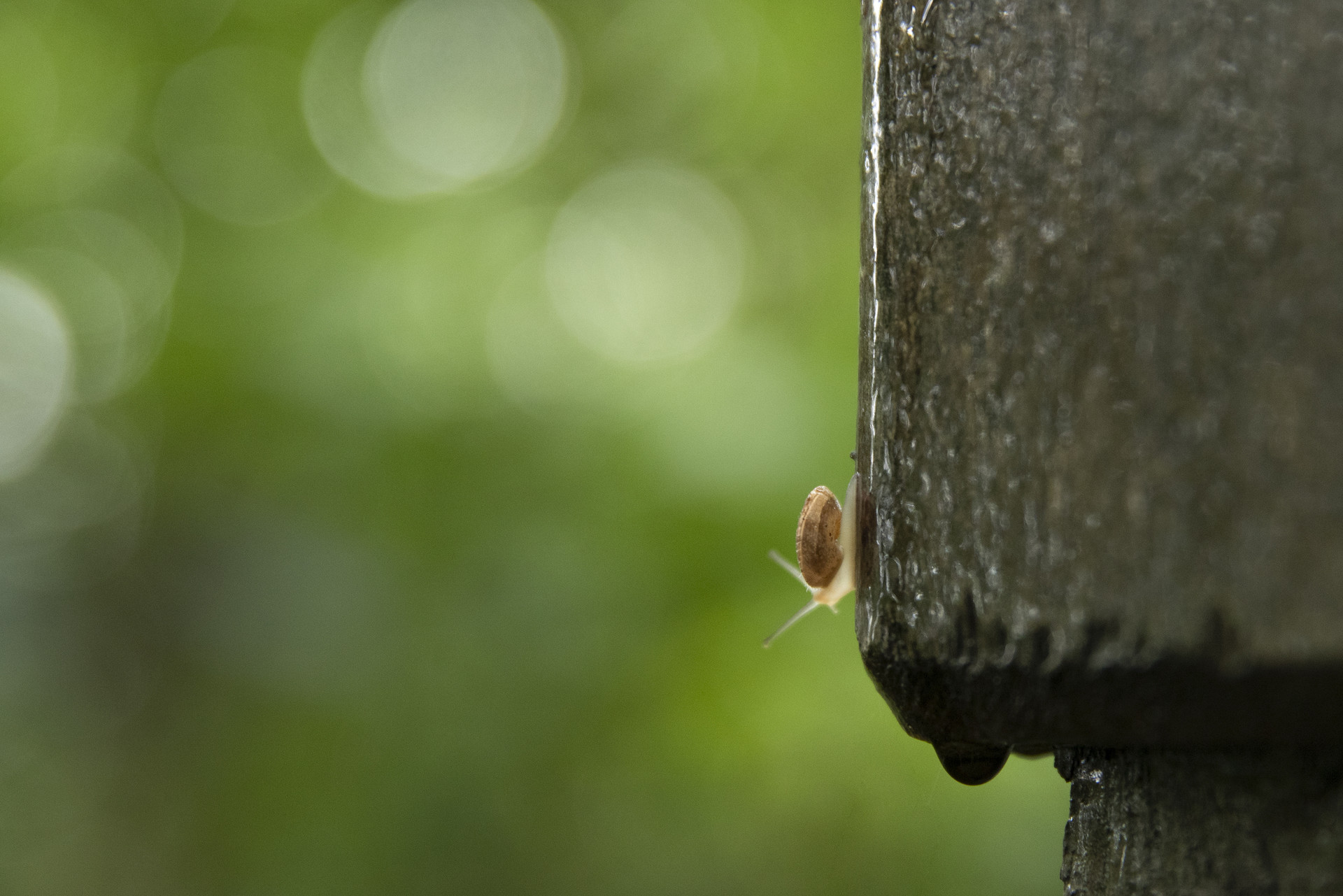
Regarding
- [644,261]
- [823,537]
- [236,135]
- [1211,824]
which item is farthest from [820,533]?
[236,135]

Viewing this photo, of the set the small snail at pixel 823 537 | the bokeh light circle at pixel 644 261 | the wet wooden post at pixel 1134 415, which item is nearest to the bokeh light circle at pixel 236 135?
the bokeh light circle at pixel 644 261

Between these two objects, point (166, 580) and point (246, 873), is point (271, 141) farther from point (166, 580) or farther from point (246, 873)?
point (246, 873)

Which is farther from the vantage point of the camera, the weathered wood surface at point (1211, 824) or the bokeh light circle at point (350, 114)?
the bokeh light circle at point (350, 114)

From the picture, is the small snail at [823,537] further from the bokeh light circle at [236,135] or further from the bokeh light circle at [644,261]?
the bokeh light circle at [236,135]

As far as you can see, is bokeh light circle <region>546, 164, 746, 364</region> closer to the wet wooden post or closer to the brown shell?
the brown shell

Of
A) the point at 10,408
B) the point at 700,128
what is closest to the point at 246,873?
the point at 10,408

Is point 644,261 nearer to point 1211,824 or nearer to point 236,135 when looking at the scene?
point 236,135

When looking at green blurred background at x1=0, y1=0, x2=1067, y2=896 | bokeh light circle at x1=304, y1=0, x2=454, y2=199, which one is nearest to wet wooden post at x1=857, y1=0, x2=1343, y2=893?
green blurred background at x1=0, y1=0, x2=1067, y2=896
